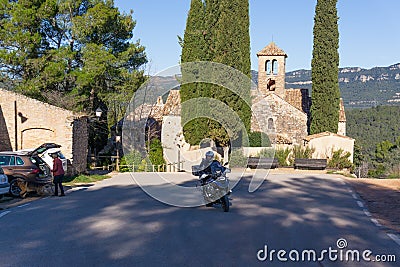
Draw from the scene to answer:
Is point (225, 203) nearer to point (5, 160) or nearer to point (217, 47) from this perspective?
point (5, 160)

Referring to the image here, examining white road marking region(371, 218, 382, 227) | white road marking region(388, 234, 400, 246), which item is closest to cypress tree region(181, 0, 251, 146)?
white road marking region(371, 218, 382, 227)

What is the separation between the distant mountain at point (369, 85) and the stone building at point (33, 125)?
227 ft

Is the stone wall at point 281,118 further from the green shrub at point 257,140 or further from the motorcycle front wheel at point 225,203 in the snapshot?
the motorcycle front wheel at point 225,203

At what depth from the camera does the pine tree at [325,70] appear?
39250mm

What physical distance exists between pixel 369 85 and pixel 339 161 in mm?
77060

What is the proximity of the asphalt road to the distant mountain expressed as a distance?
253 ft

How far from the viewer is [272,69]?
4809cm

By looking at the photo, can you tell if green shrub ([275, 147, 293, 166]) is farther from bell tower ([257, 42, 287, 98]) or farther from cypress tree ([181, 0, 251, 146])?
bell tower ([257, 42, 287, 98])

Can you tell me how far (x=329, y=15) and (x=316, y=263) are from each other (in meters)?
36.6

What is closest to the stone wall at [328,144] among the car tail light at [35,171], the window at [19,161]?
the car tail light at [35,171]

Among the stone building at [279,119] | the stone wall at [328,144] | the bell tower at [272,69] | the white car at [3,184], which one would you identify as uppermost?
the bell tower at [272,69]

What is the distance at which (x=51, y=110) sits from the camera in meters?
23.0

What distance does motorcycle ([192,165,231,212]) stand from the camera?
40.7ft

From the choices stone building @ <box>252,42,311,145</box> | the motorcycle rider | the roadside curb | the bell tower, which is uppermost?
the bell tower
